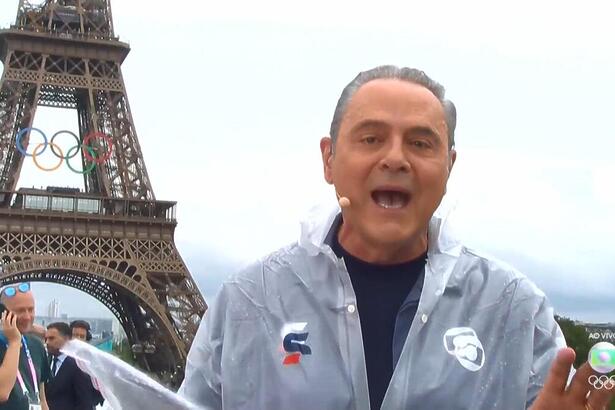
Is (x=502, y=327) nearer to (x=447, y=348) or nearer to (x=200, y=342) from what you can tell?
(x=447, y=348)

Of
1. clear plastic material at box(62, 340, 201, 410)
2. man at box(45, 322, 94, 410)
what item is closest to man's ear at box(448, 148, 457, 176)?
clear plastic material at box(62, 340, 201, 410)

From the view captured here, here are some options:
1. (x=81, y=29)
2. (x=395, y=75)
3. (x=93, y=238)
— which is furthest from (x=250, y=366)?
(x=81, y=29)

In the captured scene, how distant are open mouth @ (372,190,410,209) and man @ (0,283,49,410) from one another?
3.56m

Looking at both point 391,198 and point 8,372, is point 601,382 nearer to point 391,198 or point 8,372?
point 391,198

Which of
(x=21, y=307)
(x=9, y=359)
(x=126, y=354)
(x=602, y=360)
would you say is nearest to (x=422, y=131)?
(x=602, y=360)

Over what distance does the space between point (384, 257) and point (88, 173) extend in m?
35.6

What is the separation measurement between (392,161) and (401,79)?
0.26 meters

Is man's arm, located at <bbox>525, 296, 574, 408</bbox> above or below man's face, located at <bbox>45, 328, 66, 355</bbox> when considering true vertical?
above

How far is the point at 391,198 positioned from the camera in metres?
2.56

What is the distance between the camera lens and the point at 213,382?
2.63 meters

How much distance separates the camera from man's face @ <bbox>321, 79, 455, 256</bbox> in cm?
253

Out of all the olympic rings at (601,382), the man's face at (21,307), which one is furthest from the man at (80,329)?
the olympic rings at (601,382)
